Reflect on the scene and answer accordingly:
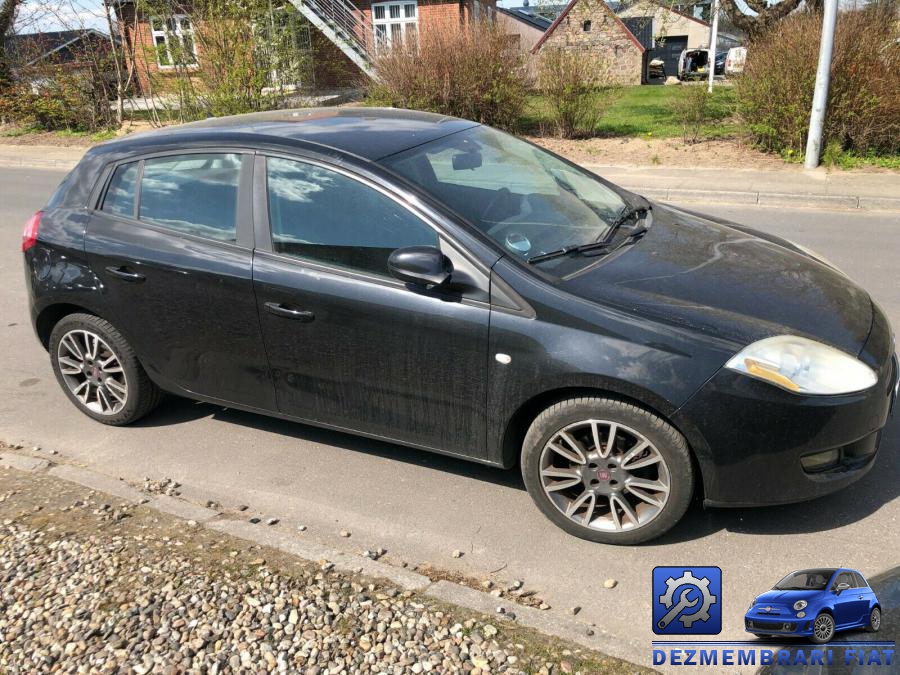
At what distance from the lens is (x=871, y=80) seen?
1188cm

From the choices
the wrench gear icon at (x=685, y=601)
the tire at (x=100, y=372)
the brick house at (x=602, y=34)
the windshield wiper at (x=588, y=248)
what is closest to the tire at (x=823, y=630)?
the wrench gear icon at (x=685, y=601)

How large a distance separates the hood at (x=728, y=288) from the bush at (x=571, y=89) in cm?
1173

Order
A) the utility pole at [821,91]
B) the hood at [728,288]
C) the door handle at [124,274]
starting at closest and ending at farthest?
1. the hood at [728,288]
2. the door handle at [124,274]
3. the utility pole at [821,91]

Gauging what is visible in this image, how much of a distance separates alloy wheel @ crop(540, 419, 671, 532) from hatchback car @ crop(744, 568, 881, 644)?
568mm

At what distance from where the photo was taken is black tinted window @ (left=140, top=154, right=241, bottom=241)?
13.5 ft

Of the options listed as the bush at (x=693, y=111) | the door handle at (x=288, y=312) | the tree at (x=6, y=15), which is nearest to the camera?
the door handle at (x=288, y=312)

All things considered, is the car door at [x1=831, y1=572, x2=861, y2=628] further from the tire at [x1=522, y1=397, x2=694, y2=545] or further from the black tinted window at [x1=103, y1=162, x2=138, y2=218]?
the black tinted window at [x1=103, y1=162, x2=138, y2=218]

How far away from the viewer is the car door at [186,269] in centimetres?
405

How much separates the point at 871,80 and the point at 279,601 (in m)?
12.3

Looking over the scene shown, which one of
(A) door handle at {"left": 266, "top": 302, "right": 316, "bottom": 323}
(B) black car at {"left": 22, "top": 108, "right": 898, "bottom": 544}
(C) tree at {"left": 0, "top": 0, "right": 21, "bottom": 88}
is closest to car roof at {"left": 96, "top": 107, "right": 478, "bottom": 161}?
(B) black car at {"left": 22, "top": 108, "right": 898, "bottom": 544}

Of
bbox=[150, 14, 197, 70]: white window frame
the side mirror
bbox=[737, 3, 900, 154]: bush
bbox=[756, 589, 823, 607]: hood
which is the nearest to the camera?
bbox=[756, 589, 823, 607]: hood

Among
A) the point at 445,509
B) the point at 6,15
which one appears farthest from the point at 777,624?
the point at 6,15

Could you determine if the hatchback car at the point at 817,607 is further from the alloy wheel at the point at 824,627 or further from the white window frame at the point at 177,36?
the white window frame at the point at 177,36

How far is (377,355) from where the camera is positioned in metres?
3.72
